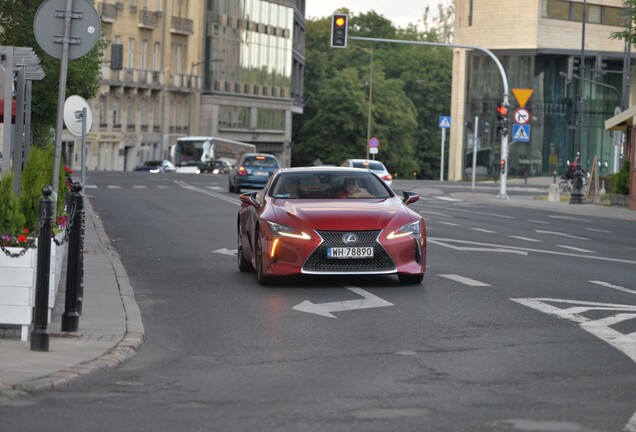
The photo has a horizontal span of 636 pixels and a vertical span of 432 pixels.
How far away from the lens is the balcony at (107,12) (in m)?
99.9

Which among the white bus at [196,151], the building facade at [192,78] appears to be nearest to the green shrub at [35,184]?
the building facade at [192,78]

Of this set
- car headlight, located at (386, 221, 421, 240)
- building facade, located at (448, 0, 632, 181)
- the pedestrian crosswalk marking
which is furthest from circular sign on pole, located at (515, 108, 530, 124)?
building facade, located at (448, 0, 632, 181)

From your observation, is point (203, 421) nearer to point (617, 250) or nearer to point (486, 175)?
point (617, 250)

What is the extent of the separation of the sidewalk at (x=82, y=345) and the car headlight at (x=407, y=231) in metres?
2.82

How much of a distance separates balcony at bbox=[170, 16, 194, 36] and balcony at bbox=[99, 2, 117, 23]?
9429 millimetres

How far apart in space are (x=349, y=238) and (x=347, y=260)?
0.77 ft

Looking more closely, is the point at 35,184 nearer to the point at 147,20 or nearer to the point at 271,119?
the point at 147,20

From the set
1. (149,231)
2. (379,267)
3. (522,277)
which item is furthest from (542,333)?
(149,231)

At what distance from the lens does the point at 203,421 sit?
8211mm

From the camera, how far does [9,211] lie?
11797 mm

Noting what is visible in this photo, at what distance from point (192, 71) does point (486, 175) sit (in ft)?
81.1

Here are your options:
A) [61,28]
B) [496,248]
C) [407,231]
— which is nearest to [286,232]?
[407,231]

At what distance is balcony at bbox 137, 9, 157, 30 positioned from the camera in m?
106

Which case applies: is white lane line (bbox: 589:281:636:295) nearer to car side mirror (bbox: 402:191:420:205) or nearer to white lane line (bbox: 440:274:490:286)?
white lane line (bbox: 440:274:490:286)
